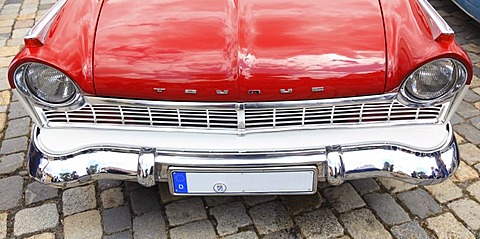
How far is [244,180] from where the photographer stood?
7.02 ft

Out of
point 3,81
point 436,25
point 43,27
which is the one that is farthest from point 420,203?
point 3,81

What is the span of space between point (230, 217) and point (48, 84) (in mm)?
1163

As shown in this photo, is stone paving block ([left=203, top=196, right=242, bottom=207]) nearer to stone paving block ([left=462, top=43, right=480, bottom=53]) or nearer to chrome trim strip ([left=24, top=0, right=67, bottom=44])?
chrome trim strip ([left=24, top=0, right=67, bottom=44])

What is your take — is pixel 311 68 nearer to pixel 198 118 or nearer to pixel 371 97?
pixel 371 97

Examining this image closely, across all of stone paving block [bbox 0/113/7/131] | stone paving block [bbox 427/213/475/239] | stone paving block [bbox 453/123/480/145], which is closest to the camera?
stone paving block [bbox 427/213/475/239]

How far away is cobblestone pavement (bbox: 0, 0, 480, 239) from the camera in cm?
259

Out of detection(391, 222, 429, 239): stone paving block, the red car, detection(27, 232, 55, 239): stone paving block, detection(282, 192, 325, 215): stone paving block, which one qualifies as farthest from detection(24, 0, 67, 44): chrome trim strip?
detection(391, 222, 429, 239): stone paving block

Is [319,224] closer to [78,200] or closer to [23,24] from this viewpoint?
[78,200]

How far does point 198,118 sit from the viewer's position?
7.12 feet

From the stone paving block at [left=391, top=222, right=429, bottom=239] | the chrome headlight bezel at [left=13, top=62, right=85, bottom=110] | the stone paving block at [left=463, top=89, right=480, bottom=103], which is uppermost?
the chrome headlight bezel at [left=13, top=62, right=85, bottom=110]

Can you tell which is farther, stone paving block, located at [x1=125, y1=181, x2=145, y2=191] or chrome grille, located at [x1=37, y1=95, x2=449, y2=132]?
stone paving block, located at [x1=125, y1=181, x2=145, y2=191]

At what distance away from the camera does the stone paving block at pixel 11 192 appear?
9.23 ft

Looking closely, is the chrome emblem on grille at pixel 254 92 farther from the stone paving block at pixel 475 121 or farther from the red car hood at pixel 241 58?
the stone paving block at pixel 475 121

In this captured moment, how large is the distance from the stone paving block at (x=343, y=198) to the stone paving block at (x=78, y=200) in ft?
4.35
